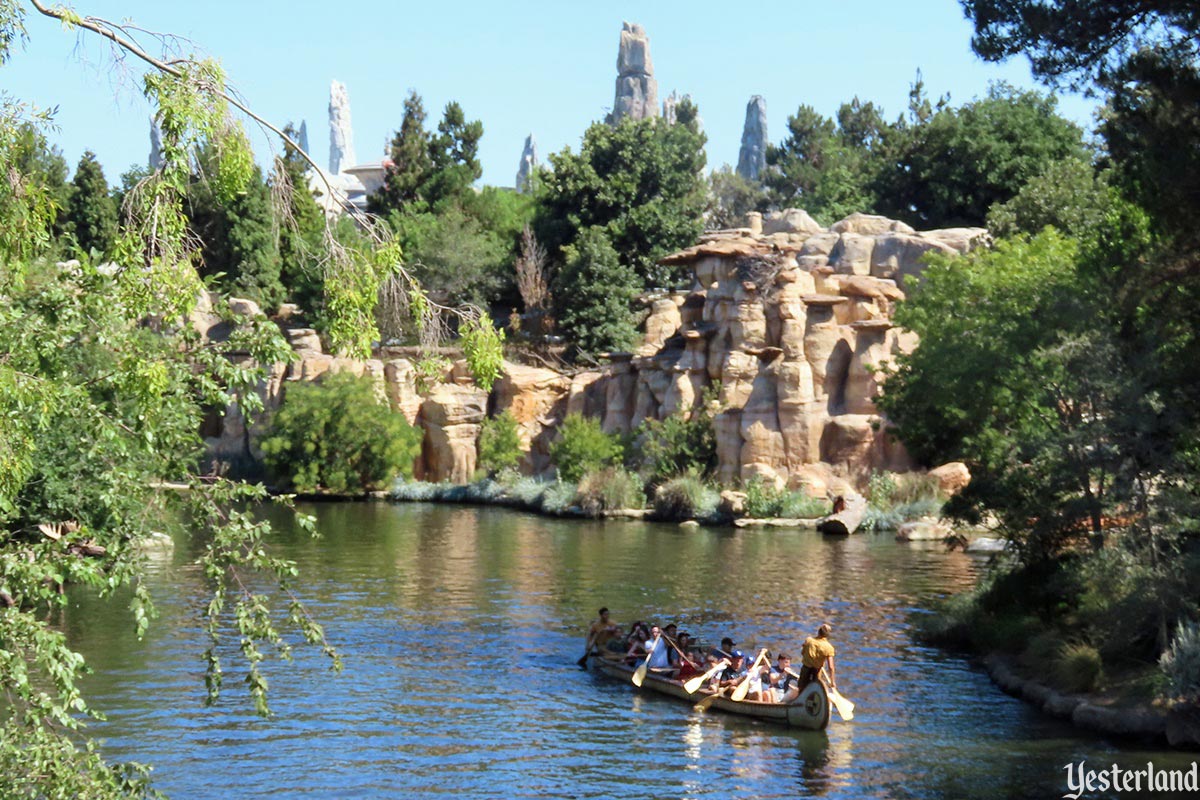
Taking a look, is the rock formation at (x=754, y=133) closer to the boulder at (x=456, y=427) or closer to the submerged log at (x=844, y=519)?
the boulder at (x=456, y=427)

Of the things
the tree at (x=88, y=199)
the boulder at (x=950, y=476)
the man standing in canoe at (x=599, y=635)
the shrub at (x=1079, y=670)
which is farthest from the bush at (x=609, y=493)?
the tree at (x=88, y=199)

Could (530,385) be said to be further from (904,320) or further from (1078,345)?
(1078,345)

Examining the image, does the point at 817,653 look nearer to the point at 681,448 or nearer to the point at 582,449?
the point at 681,448

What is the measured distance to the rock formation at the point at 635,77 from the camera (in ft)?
504

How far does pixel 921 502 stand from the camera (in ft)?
148

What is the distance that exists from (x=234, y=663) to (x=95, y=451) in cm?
1676

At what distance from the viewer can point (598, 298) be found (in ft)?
208

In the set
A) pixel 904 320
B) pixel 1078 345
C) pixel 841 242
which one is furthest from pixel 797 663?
pixel 841 242

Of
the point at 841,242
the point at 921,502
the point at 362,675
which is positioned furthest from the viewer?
the point at 841,242

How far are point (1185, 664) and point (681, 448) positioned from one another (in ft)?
109

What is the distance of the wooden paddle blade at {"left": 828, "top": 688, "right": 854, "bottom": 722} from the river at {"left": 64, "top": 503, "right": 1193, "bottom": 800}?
17 centimetres

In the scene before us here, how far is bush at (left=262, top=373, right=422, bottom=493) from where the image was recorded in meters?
56.1

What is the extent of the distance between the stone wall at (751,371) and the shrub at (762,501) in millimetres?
1009

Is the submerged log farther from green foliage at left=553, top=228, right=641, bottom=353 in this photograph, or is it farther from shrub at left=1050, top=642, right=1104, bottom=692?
shrub at left=1050, top=642, right=1104, bottom=692
